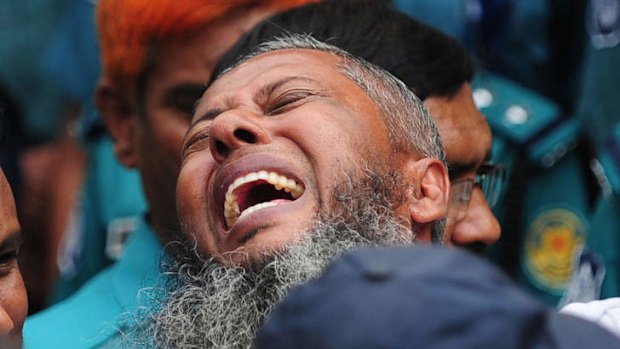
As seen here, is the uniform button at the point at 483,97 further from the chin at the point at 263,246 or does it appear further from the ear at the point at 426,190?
the chin at the point at 263,246

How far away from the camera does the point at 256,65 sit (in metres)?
2.85

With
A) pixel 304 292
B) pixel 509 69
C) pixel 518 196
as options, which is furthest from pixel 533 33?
pixel 304 292

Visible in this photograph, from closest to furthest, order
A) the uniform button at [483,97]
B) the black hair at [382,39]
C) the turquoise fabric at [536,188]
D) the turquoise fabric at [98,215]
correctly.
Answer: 1. the black hair at [382,39]
2. the turquoise fabric at [536,188]
3. the uniform button at [483,97]
4. the turquoise fabric at [98,215]

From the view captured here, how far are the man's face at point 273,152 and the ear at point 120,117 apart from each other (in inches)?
38.1

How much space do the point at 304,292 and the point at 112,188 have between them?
9.51ft

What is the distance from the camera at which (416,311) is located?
1.64 metres

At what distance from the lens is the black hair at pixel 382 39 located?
307 cm

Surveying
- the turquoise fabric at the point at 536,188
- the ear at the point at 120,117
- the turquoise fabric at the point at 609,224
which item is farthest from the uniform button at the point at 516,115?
the ear at the point at 120,117

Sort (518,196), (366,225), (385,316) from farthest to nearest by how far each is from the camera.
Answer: (518,196), (366,225), (385,316)

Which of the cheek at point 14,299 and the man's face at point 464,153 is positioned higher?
the man's face at point 464,153

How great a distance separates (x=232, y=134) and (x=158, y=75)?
3.45ft

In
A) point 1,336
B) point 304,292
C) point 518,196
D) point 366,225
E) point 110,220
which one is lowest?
point 110,220

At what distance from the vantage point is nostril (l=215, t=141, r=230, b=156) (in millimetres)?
2641

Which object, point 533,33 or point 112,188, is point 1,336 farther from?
point 533,33
